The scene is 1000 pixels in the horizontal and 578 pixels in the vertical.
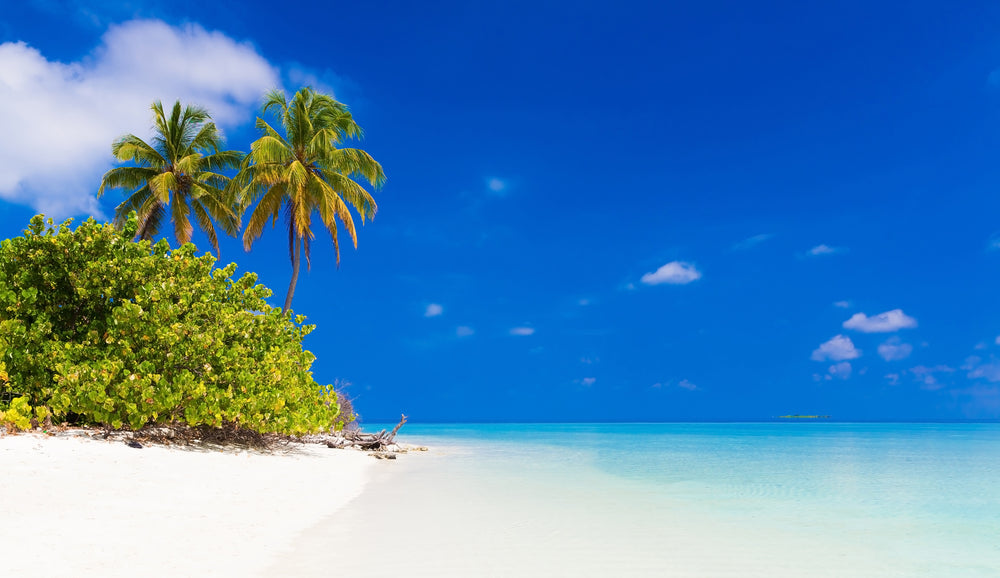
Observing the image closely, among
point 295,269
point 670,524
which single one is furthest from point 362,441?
point 670,524

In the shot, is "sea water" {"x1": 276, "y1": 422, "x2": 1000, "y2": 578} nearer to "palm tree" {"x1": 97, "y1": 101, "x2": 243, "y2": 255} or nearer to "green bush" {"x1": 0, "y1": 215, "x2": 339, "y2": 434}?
"green bush" {"x1": 0, "y1": 215, "x2": 339, "y2": 434}

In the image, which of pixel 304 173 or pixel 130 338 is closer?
pixel 130 338

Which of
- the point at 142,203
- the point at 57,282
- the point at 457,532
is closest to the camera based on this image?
the point at 457,532

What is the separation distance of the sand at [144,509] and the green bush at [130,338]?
2.63 feet

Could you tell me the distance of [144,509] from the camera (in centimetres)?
593

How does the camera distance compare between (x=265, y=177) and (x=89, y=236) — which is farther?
(x=265, y=177)

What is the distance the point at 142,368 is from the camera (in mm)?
9289

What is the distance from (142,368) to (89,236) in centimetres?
297

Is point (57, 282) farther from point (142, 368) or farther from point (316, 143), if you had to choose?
point (316, 143)

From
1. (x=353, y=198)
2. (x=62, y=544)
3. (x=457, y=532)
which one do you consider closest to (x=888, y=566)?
(x=457, y=532)

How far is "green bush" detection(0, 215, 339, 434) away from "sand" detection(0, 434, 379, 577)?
80 centimetres

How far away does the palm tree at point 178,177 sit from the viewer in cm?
1934

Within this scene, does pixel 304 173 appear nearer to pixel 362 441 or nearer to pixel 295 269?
pixel 295 269

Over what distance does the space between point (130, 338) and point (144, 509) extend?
482 centimetres
